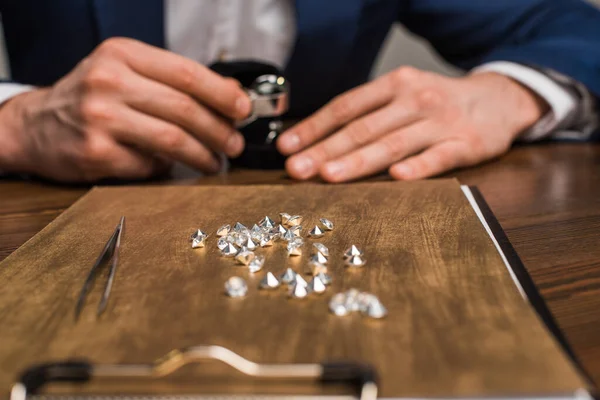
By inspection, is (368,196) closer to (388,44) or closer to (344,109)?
(344,109)

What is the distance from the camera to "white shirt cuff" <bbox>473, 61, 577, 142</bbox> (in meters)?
0.89

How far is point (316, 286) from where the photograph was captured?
0.38 m

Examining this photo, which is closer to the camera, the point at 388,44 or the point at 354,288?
the point at 354,288

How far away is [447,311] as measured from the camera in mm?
343

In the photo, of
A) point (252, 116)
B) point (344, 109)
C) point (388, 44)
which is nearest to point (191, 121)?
point (252, 116)

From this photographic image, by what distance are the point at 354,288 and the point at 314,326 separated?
55 millimetres

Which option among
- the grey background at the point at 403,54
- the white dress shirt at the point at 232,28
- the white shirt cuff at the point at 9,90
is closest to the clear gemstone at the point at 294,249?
the white shirt cuff at the point at 9,90

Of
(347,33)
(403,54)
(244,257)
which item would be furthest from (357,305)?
(403,54)

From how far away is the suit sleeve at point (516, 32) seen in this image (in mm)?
907

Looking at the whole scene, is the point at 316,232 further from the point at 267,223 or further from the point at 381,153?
the point at 381,153

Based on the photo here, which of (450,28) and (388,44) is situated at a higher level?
(450,28)

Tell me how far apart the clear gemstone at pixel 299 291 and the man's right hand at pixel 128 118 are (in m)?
0.41

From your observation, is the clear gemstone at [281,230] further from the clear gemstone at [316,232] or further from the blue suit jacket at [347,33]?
the blue suit jacket at [347,33]

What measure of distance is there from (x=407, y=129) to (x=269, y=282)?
17.8 inches
